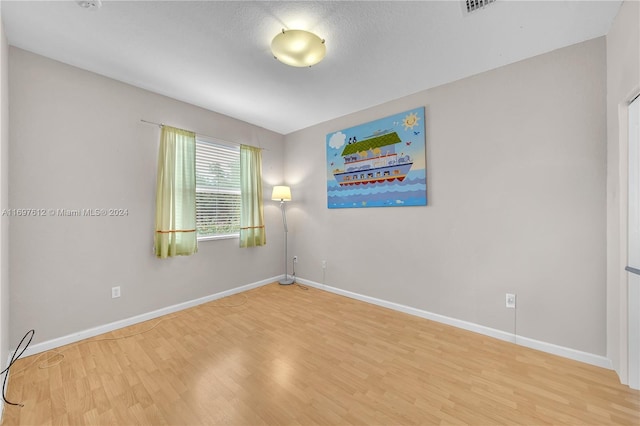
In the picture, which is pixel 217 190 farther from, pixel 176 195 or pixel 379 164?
pixel 379 164

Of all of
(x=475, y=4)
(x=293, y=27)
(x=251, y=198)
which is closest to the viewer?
(x=475, y=4)

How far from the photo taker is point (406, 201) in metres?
2.97

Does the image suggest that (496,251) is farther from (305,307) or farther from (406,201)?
(305,307)

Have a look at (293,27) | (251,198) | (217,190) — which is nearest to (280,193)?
(251,198)

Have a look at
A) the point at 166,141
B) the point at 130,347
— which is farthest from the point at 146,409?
the point at 166,141

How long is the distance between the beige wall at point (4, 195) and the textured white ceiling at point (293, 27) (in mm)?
308

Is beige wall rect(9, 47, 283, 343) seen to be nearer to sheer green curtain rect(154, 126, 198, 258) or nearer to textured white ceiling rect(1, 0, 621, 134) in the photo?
sheer green curtain rect(154, 126, 198, 258)

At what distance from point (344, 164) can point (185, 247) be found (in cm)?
232

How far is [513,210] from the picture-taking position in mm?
2307

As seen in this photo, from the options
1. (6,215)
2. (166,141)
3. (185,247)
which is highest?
(166,141)

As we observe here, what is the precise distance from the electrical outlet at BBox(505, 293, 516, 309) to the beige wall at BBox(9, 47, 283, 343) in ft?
11.4

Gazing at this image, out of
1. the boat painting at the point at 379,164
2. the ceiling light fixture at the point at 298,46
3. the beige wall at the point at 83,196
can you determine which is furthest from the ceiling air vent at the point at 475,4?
the beige wall at the point at 83,196

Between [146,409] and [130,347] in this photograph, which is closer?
[146,409]

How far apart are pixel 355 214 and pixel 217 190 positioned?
197cm
